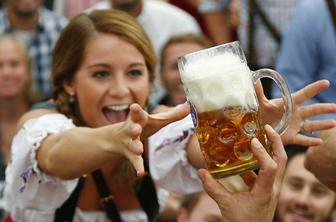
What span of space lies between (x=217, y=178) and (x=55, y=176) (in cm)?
84

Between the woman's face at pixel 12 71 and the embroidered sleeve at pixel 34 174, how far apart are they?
74.2 inches

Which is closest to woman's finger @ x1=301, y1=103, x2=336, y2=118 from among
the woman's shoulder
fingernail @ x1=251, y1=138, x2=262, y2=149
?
fingernail @ x1=251, y1=138, x2=262, y2=149

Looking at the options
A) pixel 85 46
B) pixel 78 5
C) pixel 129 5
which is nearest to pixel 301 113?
pixel 85 46

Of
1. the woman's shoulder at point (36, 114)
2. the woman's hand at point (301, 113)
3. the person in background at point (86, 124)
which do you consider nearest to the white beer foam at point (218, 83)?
the woman's hand at point (301, 113)

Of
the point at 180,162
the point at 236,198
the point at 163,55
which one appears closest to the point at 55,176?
the point at 180,162

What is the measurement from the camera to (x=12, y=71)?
530 centimetres

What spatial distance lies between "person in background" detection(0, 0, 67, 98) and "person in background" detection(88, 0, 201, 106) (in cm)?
32

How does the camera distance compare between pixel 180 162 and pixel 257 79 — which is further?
pixel 180 162

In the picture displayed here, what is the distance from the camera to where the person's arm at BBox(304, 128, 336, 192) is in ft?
9.09

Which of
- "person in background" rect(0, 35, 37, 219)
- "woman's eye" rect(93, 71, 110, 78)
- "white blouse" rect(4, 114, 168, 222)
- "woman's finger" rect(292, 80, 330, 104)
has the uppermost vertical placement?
"woman's finger" rect(292, 80, 330, 104)

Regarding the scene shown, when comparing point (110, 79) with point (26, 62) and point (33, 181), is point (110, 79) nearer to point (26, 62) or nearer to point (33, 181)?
point (33, 181)

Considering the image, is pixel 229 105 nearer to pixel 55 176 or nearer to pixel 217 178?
pixel 217 178

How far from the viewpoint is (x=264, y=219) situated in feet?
7.57

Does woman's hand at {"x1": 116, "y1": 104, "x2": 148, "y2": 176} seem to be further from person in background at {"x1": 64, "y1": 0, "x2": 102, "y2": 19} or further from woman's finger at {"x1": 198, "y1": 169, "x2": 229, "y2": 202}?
person in background at {"x1": 64, "y1": 0, "x2": 102, "y2": 19}
